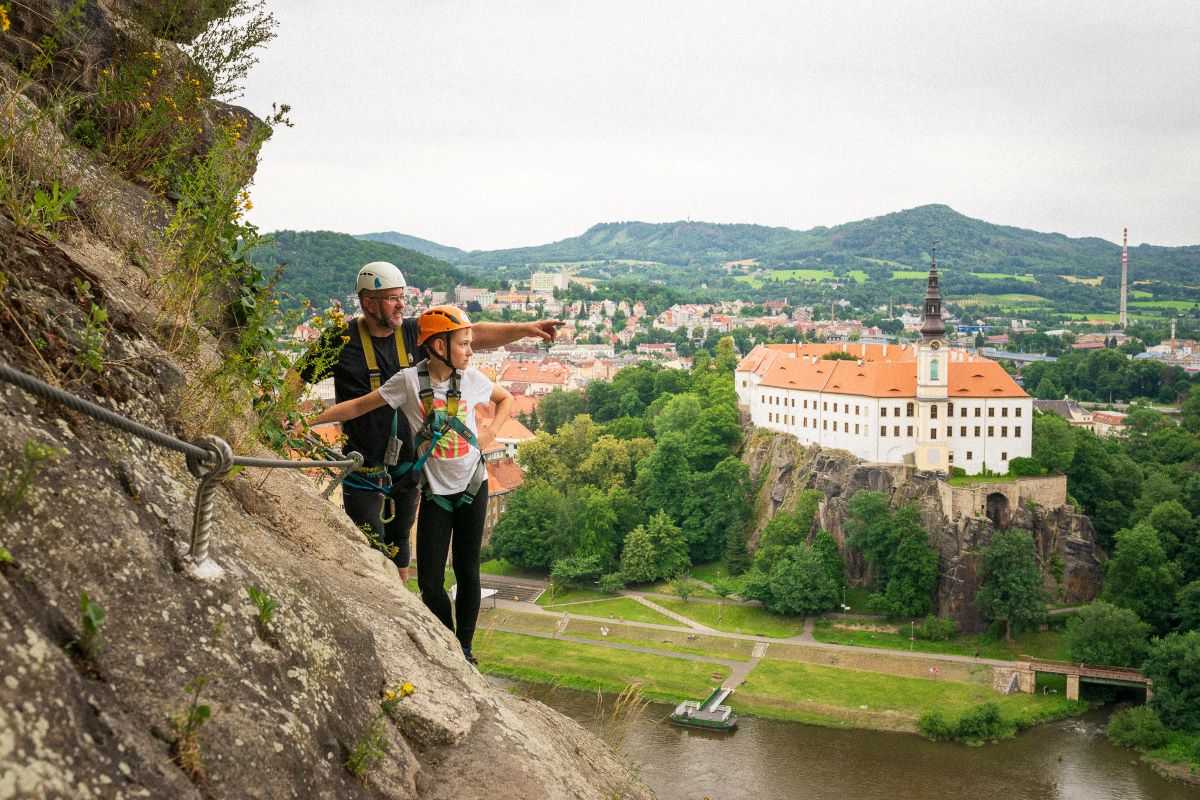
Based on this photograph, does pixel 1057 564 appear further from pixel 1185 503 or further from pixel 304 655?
pixel 304 655

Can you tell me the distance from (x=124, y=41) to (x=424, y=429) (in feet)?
12.9

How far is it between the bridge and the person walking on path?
3769cm

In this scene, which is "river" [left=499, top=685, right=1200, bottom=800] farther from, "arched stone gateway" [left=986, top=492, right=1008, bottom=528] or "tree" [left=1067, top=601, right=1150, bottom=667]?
"arched stone gateway" [left=986, top=492, right=1008, bottom=528]

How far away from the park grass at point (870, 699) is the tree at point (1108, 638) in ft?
7.36

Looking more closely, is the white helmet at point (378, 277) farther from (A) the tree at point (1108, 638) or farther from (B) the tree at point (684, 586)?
(B) the tree at point (684, 586)

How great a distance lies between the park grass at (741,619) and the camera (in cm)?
4481

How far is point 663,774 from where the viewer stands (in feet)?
99.3

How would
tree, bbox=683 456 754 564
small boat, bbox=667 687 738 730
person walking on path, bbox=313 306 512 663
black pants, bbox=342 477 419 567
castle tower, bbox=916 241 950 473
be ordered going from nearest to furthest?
1. person walking on path, bbox=313 306 512 663
2. black pants, bbox=342 477 419 567
3. small boat, bbox=667 687 738 730
4. castle tower, bbox=916 241 950 473
5. tree, bbox=683 456 754 564

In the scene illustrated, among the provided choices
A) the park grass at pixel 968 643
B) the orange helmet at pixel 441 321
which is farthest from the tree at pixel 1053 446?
the orange helmet at pixel 441 321

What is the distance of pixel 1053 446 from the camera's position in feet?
159

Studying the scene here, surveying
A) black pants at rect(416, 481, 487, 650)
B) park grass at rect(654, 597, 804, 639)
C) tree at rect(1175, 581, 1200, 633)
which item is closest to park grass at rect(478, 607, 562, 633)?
park grass at rect(654, 597, 804, 639)

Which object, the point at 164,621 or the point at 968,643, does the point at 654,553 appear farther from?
Result: the point at 164,621

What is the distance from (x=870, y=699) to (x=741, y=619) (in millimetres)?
9520

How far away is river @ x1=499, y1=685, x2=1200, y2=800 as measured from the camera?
30109mm
